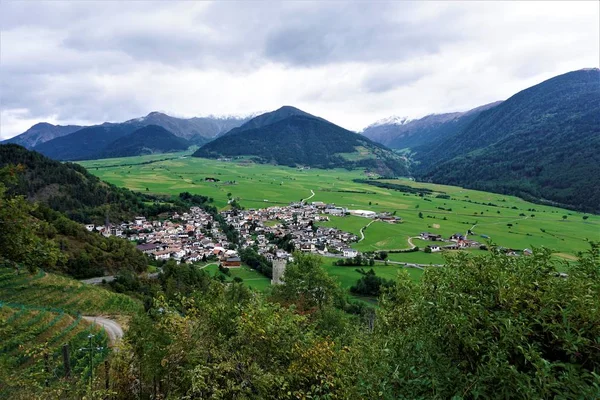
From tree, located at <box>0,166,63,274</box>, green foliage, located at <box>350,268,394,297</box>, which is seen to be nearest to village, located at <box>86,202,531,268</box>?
green foliage, located at <box>350,268,394,297</box>

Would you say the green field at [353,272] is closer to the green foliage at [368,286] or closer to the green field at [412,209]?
the green foliage at [368,286]

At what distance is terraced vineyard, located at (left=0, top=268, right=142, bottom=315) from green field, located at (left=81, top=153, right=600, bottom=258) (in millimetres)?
50833

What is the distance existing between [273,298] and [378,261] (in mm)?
41507

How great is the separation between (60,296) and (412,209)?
108 metres

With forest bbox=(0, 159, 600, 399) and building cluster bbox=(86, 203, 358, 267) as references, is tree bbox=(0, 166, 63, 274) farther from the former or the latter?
building cluster bbox=(86, 203, 358, 267)

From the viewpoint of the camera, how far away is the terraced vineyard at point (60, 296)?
34875 millimetres

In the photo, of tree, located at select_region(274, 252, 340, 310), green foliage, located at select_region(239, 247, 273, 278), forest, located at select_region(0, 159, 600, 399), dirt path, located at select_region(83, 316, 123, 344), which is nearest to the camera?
forest, located at select_region(0, 159, 600, 399)

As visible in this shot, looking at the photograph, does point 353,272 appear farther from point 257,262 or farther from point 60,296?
point 60,296

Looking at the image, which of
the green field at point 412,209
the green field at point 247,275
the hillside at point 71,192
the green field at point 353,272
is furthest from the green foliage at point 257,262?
the hillside at point 71,192

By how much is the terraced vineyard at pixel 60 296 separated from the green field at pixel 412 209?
167ft

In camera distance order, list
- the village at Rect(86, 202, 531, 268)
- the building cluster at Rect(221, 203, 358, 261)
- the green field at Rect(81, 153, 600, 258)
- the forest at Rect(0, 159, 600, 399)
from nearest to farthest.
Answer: the forest at Rect(0, 159, 600, 399)
the village at Rect(86, 202, 531, 268)
the building cluster at Rect(221, 203, 358, 261)
the green field at Rect(81, 153, 600, 258)

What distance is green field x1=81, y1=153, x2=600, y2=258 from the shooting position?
82.2 meters

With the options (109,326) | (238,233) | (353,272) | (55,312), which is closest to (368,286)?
(353,272)

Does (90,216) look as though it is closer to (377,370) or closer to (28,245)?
(28,245)
